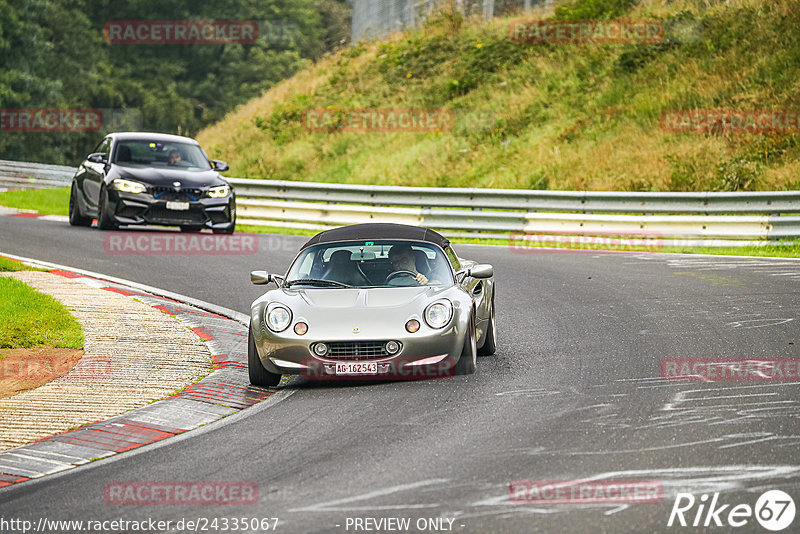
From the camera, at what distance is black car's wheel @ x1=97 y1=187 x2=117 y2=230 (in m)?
20.1

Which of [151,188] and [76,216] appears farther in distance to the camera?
[76,216]

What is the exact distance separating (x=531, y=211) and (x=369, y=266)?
472 inches

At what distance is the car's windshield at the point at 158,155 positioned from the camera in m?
20.8

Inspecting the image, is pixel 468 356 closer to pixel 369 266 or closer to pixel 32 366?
pixel 369 266

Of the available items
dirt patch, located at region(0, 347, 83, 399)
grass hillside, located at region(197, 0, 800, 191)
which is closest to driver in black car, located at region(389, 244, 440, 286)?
dirt patch, located at region(0, 347, 83, 399)

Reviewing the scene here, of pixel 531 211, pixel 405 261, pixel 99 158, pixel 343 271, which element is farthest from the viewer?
pixel 531 211

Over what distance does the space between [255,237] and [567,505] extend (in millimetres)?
15563

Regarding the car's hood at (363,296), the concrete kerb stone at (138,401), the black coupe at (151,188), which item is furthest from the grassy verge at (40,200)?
the car's hood at (363,296)

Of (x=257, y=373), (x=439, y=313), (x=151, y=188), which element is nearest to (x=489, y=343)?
(x=439, y=313)

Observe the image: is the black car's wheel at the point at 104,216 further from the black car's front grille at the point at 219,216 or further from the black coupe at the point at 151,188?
the black car's front grille at the point at 219,216

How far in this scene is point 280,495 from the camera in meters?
6.14

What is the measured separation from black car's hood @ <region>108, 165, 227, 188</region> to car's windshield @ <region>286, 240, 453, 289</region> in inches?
394

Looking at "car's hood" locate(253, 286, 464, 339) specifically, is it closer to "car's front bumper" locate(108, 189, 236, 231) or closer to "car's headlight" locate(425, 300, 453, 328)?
"car's headlight" locate(425, 300, 453, 328)

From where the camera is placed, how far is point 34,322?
11.2 meters
